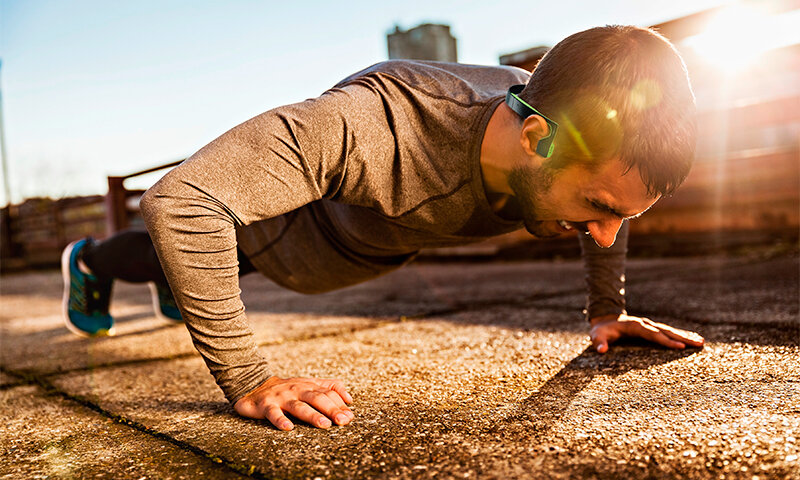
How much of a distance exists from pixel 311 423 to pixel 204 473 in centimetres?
20

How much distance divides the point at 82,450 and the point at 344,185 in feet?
2.00

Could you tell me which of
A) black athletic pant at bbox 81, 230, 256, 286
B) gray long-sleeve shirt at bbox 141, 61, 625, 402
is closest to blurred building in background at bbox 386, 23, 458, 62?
gray long-sleeve shirt at bbox 141, 61, 625, 402

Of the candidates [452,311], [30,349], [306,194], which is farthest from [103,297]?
[306,194]

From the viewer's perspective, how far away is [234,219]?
106 cm

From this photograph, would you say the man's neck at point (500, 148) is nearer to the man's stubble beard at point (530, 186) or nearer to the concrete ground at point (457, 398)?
the man's stubble beard at point (530, 186)

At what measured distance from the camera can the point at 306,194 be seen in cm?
109

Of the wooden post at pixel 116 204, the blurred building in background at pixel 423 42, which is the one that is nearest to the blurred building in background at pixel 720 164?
the blurred building in background at pixel 423 42

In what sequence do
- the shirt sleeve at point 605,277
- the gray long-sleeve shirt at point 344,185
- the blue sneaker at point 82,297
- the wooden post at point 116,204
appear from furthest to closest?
1. the wooden post at point 116,204
2. the blue sneaker at point 82,297
3. the shirt sleeve at point 605,277
4. the gray long-sleeve shirt at point 344,185

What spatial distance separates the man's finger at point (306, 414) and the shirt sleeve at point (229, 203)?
11cm

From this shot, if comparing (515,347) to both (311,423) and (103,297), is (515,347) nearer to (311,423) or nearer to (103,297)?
(311,423)

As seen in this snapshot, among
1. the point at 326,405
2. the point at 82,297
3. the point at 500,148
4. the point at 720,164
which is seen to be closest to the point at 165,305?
the point at 82,297

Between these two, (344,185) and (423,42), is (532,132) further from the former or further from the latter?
(423,42)

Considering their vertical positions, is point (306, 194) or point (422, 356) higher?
point (306, 194)

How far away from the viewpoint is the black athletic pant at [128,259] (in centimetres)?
188
